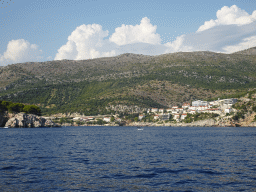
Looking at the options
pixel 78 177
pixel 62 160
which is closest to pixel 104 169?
pixel 78 177

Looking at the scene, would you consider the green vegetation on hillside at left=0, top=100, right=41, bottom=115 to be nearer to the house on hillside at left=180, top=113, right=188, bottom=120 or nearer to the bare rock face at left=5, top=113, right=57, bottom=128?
the bare rock face at left=5, top=113, right=57, bottom=128

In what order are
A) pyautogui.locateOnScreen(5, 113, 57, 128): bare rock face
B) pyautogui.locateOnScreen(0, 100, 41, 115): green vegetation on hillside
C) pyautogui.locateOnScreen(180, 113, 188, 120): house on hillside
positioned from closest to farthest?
1. pyautogui.locateOnScreen(5, 113, 57, 128): bare rock face
2. pyautogui.locateOnScreen(0, 100, 41, 115): green vegetation on hillside
3. pyautogui.locateOnScreen(180, 113, 188, 120): house on hillside

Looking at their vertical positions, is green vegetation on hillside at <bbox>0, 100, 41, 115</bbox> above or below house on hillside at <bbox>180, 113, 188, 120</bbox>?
above

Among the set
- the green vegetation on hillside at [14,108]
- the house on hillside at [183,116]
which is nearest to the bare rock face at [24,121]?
the green vegetation on hillside at [14,108]

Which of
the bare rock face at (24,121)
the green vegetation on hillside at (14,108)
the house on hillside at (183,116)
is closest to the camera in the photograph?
the bare rock face at (24,121)

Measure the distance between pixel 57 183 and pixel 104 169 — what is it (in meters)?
6.85

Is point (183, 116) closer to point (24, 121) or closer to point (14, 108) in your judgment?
point (24, 121)

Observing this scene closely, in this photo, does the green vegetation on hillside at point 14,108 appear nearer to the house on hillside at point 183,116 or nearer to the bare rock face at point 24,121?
the bare rock face at point 24,121

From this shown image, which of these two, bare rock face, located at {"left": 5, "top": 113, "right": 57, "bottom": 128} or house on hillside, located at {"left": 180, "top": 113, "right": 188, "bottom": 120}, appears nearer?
bare rock face, located at {"left": 5, "top": 113, "right": 57, "bottom": 128}

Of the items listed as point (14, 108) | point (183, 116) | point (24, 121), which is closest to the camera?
point (24, 121)

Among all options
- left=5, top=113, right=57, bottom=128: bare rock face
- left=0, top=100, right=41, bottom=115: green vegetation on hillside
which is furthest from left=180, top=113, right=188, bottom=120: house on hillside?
left=0, top=100, right=41, bottom=115: green vegetation on hillside

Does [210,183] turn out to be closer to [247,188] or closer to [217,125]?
[247,188]

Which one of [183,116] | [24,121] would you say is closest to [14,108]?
[24,121]

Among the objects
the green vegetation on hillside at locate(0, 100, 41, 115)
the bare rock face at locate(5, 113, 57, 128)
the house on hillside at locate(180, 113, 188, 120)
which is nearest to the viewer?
the bare rock face at locate(5, 113, 57, 128)
